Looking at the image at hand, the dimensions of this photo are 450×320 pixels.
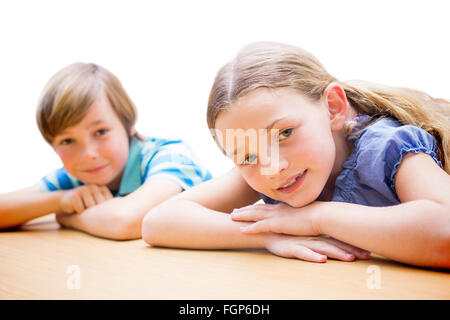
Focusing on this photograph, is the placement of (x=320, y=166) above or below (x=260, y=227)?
above

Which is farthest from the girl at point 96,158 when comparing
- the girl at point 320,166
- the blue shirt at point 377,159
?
the blue shirt at point 377,159

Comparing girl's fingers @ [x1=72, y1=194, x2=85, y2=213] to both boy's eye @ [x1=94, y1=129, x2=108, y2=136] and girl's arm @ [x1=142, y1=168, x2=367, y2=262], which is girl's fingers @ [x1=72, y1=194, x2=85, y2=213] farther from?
girl's arm @ [x1=142, y1=168, x2=367, y2=262]

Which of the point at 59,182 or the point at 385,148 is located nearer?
the point at 385,148

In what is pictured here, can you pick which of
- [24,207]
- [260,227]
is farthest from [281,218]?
[24,207]

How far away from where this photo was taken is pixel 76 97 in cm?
122

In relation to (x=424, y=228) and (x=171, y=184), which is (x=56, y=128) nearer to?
(x=171, y=184)

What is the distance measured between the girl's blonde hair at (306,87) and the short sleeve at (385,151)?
0.07 meters

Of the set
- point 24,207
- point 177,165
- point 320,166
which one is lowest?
point 24,207

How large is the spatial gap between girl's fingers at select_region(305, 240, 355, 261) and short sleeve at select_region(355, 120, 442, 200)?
0.13 metres

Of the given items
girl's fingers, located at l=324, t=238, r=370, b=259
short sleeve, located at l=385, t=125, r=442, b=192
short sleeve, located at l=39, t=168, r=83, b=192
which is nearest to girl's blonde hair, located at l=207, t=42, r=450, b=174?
short sleeve, located at l=385, t=125, r=442, b=192

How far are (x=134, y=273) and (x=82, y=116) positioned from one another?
0.59 metres

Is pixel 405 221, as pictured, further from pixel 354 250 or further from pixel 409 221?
pixel 354 250

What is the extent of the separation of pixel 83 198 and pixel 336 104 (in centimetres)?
74
